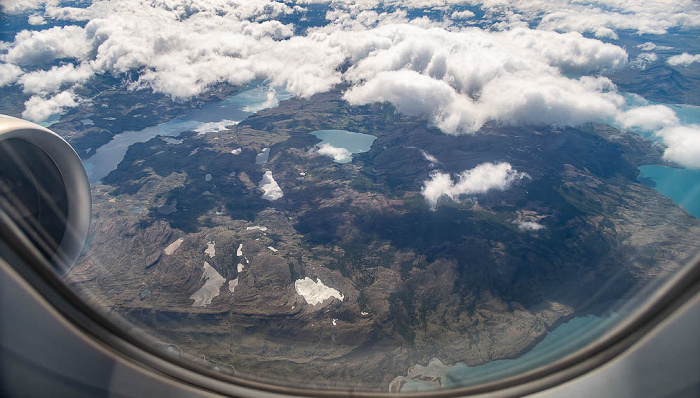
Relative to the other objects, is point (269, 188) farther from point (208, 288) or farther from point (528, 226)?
point (528, 226)

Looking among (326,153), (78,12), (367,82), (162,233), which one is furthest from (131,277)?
(367,82)

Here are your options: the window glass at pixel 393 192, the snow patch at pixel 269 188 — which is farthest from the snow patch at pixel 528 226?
the snow patch at pixel 269 188

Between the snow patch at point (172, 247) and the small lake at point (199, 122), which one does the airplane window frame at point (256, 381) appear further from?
the small lake at point (199, 122)

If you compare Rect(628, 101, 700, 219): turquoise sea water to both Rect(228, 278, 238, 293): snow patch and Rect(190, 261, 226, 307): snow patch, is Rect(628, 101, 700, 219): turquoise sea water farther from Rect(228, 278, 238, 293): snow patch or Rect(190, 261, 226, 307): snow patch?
Rect(228, 278, 238, 293): snow patch

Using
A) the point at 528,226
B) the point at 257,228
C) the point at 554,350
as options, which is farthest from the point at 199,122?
the point at 554,350

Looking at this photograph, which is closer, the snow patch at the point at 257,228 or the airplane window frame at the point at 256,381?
the airplane window frame at the point at 256,381

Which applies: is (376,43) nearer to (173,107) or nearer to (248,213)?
(173,107)
